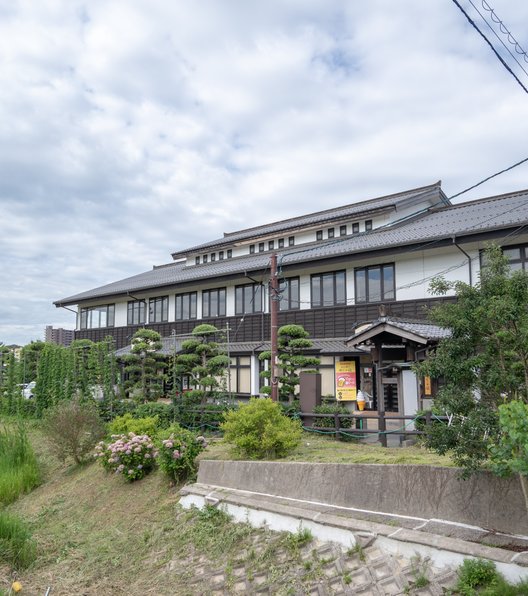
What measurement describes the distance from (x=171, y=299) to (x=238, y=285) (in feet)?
17.1

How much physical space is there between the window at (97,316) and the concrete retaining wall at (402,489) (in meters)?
24.7

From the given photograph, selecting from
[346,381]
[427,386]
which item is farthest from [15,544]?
[346,381]

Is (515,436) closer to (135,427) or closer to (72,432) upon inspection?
(135,427)

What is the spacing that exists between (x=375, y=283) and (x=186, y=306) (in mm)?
11165

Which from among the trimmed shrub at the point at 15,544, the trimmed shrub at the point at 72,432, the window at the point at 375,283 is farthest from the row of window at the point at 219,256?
the trimmed shrub at the point at 15,544

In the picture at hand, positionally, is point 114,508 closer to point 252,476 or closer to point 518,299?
point 252,476

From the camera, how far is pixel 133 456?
11102mm

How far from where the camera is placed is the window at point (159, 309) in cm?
2819

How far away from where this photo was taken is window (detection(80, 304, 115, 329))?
3167 cm

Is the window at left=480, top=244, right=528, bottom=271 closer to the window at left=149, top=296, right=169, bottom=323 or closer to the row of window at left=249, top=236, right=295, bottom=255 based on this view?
the row of window at left=249, top=236, right=295, bottom=255

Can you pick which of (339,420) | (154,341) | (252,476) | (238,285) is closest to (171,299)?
(238,285)

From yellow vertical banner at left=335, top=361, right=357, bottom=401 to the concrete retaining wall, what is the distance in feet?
37.7

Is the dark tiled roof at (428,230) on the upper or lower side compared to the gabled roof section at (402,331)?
upper

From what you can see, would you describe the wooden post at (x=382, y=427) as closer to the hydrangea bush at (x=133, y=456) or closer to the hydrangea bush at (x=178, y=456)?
the hydrangea bush at (x=178, y=456)
